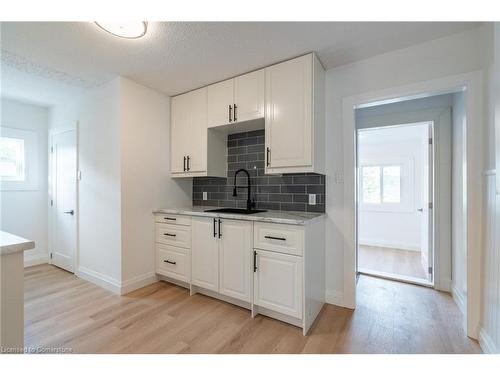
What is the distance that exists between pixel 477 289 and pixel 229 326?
6.44 ft

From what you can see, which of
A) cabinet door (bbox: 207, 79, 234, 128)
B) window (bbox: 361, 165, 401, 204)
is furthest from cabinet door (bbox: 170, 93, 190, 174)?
window (bbox: 361, 165, 401, 204)

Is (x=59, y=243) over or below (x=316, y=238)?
below

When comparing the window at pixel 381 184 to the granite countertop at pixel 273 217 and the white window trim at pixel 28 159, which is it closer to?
the granite countertop at pixel 273 217

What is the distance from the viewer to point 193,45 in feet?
6.25

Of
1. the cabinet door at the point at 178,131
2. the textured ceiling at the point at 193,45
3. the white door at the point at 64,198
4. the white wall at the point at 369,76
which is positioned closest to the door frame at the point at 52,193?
the white door at the point at 64,198

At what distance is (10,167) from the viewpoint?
321 cm

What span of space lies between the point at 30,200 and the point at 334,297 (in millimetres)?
4455

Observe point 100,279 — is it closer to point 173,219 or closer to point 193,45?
point 173,219

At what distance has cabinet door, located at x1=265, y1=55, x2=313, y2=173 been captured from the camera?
1984mm

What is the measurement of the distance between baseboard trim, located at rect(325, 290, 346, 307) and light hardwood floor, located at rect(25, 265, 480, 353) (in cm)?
6

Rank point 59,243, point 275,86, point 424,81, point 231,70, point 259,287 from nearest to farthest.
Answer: point 424,81 → point 259,287 → point 275,86 → point 231,70 → point 59,243

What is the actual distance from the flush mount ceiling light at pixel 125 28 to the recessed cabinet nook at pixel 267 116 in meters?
0.97
